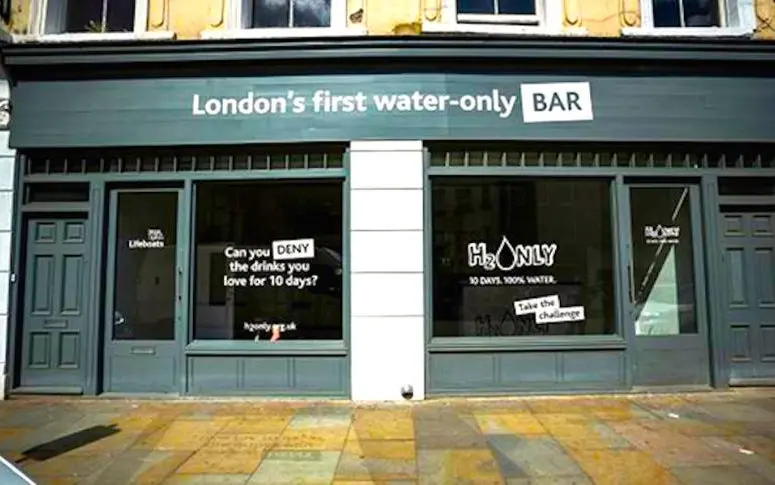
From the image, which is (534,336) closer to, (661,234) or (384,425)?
(661,234)

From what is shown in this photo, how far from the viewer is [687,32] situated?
8281 mm

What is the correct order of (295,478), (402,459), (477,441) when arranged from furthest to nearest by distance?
1. (477,441)
2. (402,459)
3. (295,478)

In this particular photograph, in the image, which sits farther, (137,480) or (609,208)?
(609,208)

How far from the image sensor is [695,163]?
327 inches

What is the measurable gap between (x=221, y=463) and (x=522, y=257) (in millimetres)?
4682

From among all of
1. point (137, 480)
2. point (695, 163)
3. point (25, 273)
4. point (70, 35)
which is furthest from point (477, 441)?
point (70, 35)

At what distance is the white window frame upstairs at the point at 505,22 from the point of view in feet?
26.5

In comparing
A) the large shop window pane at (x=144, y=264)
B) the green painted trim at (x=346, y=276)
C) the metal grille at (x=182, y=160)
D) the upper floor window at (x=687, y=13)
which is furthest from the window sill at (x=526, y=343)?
the upper floor window at (x=687, y=13)

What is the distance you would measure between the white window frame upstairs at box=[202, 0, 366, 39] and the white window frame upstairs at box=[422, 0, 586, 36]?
3.70 feet

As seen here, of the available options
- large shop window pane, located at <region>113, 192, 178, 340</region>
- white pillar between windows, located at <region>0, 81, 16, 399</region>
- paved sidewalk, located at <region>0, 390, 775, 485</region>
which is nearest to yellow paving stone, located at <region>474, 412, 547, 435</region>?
paved sidewalk, located at <region>0, 390, 775, 485</region>

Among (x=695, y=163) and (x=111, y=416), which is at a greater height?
(x=695, y=163)

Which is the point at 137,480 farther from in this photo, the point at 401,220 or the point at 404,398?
the point at 401,220

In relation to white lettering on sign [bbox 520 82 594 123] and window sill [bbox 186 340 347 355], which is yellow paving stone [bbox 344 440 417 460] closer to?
window sill [bbox 186 340 347 355]

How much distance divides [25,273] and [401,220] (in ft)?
16.9
